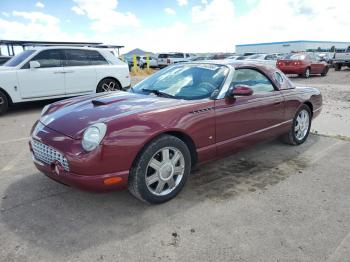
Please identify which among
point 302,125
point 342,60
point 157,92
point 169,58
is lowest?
point 302,125

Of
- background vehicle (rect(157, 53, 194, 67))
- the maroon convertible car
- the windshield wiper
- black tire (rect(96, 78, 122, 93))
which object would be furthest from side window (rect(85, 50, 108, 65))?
background vehicle (rect(157, 53, 194, 67))

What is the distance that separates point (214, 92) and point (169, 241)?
182cm

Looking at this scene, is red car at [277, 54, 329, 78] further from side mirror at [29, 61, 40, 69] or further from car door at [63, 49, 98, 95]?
side mirror at [29, 61, 40, 69]

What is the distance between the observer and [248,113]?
4152mm

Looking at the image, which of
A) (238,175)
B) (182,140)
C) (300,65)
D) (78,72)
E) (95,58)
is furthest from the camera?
(300,65)

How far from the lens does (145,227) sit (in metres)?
2.95

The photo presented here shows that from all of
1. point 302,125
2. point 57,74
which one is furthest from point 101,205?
point 57,74

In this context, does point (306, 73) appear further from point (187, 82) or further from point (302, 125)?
point (187, 82)

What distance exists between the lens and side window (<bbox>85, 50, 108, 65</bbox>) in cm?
921

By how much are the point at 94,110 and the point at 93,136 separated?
1.76 ft

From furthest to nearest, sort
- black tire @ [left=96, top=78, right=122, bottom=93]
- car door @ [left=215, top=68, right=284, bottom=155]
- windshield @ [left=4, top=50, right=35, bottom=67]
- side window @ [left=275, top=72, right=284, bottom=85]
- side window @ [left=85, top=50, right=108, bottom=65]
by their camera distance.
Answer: black tire @ [left=96, top=78, right=122, bottom=93] < side window @ [left=85, top=50, right=108, bottom=65] < windshield @ [left=4, top=50, right=35, bottom=67] < side window @ [left=275, top=72, right=284, bottom=85] < car door @ [left=215, top=68, right=284, bottom=155]

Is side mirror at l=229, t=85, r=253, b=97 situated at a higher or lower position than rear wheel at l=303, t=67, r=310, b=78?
higher

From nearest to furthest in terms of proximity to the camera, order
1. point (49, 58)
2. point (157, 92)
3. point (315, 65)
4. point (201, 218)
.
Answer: point (201, 218) < point (157, 92) < point (49, 58) < point (315, 65)

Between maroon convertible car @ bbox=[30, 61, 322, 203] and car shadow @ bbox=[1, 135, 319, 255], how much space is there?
0.23 m
